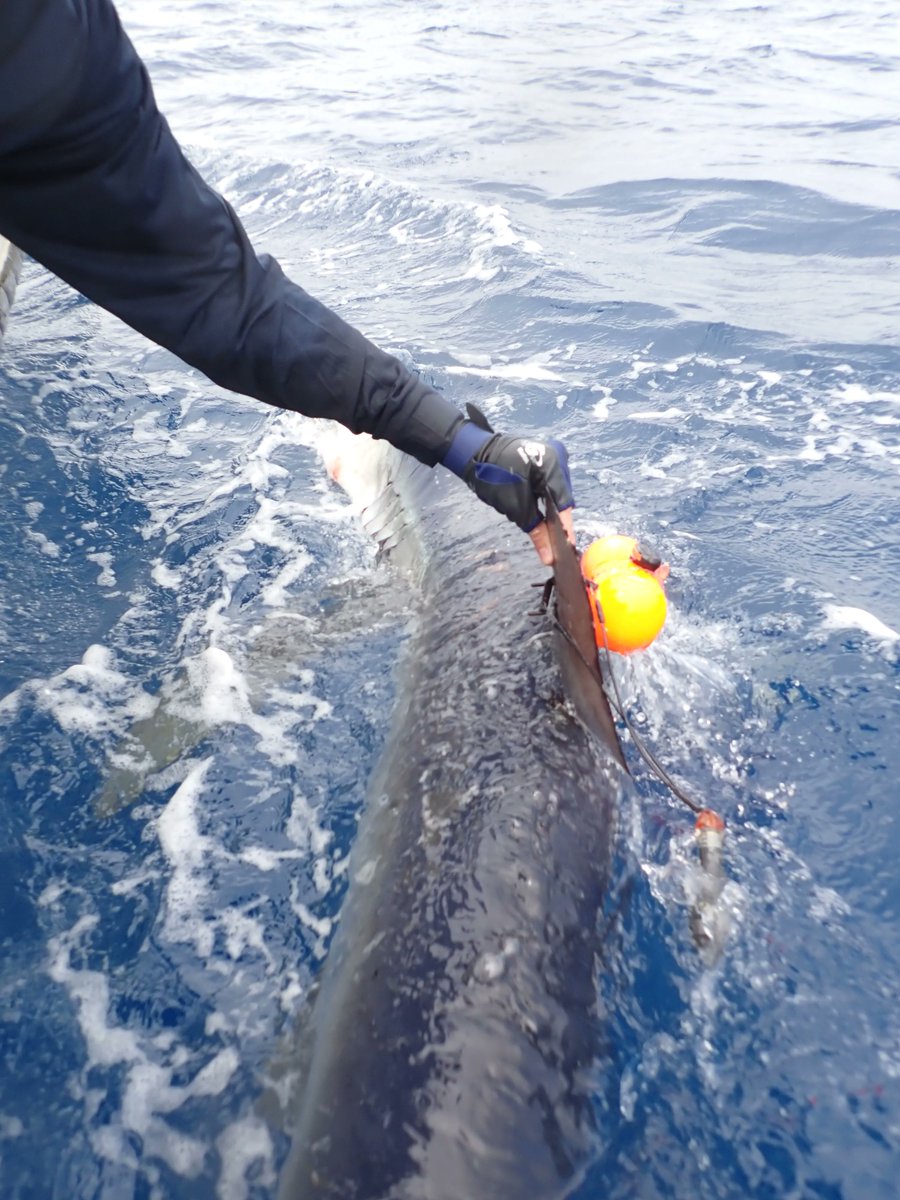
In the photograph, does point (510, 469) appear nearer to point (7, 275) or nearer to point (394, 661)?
point (394, 661)

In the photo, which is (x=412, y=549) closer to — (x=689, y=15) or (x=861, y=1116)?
(x=861, y=1116)

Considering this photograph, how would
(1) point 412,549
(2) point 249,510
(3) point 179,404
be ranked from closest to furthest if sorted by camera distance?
(1) point 412,549 < (2) point 249,510 < (3) point 179,404

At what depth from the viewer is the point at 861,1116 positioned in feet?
8.91

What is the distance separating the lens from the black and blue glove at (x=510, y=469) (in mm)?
3426

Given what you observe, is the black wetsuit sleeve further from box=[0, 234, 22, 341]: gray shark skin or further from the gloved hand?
box=[0, 234, 22, 341]: gray shark skin

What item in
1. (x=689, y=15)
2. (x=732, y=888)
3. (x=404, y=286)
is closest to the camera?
(x=732, y=888)

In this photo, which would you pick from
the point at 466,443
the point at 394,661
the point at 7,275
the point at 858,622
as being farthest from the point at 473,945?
the point at 7,275

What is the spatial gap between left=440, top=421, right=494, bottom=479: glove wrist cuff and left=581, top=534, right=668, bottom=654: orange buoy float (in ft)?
2.38

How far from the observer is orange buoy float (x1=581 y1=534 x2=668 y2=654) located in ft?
11.9

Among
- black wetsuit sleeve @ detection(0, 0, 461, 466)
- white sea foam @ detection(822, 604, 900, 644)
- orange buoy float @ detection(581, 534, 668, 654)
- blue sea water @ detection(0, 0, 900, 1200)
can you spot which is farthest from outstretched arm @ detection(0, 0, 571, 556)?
white sea foam @ detection(822, 604, 900, 644)

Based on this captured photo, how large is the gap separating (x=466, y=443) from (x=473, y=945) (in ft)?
5.81

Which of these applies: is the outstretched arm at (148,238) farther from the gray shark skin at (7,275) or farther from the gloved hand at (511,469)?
the gray shark skin at (7,275)

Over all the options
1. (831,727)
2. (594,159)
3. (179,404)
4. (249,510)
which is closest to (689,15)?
(594,159)

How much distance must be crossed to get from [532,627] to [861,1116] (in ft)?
6.89
